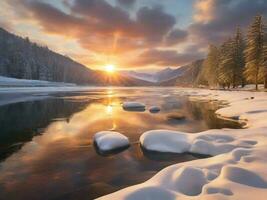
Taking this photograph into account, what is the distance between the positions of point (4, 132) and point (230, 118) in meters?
16.9

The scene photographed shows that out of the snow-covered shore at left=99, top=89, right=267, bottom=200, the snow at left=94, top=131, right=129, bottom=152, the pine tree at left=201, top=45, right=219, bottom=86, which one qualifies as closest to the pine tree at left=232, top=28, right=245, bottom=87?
the pine tree at left=201, top=45, right=219, bottom=86

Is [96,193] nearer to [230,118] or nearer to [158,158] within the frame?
[158,158]

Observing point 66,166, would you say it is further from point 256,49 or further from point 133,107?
point 256,49

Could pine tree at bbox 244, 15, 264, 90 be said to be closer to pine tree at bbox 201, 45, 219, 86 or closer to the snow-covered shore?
pine tree at bbox 201, 45, 219, 86

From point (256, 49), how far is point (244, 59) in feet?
35.9

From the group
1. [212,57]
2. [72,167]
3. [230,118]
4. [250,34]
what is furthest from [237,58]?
[72,167]

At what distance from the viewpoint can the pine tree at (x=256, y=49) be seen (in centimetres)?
4112

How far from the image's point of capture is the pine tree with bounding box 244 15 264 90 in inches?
1619

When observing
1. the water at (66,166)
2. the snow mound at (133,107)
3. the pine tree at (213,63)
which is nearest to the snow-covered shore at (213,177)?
the water at (66,166)

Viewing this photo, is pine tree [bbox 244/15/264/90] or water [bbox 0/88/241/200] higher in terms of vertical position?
pine tree [bbox 244/15/264/90]

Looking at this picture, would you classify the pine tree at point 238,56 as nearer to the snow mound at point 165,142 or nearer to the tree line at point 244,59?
the tree line at point 244,59

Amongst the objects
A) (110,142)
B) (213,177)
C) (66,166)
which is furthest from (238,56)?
(66,166)

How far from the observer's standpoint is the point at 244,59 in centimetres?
5231

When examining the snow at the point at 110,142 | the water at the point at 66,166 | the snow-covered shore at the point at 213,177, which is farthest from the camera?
the snow at the point at 110,142
